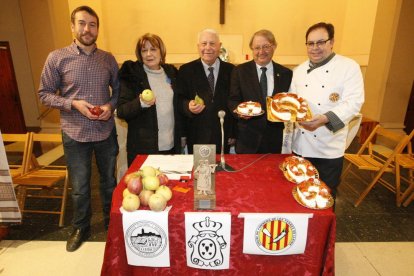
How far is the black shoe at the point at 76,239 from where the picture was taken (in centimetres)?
238

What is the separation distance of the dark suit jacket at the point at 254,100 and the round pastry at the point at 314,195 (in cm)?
92

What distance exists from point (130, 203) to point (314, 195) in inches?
36.9

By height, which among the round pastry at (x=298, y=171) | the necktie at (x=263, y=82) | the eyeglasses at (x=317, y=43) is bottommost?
the round pastry at (x=298, y=171)

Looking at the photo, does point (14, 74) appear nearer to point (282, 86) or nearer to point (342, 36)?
point (282, 86)

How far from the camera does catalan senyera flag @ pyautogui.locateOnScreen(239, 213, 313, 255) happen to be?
1.40 metres

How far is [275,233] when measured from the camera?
142cm

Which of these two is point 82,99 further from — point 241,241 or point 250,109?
point 241,241

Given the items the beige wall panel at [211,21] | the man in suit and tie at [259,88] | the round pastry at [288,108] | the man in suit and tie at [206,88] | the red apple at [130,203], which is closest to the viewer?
the red apple at [130,203]

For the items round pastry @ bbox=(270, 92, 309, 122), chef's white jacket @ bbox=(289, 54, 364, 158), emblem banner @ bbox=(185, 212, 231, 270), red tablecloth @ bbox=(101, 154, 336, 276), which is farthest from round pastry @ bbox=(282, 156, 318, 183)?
emblem banner @ bbox=(185, 212, 231, 270)

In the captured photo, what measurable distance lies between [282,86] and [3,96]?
224 inches

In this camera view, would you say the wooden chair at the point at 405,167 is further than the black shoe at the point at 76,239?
Yes

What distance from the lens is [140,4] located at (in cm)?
642

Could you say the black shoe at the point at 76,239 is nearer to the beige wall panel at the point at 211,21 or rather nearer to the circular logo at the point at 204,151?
the circular logo at the point at 204,151

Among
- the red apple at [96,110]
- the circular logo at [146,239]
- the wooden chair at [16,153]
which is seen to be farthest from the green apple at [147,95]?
the wooden chair at [16,153]
